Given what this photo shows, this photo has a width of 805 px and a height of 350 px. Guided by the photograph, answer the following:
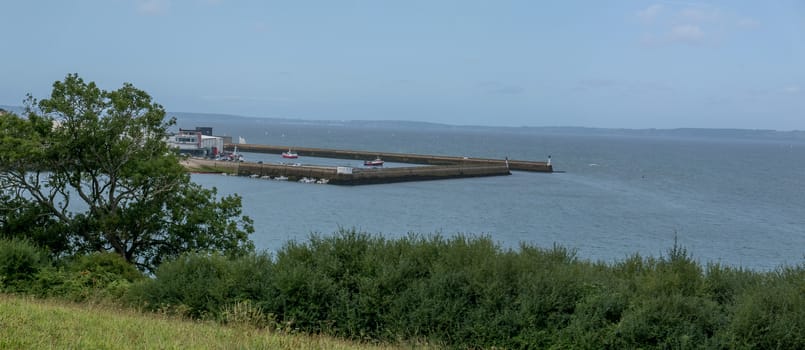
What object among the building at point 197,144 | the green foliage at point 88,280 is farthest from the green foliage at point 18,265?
the building at point 197,144

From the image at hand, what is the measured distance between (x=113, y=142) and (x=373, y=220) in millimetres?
28213

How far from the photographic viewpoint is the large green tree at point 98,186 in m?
21.5

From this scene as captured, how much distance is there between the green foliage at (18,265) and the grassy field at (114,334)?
4.83 metres

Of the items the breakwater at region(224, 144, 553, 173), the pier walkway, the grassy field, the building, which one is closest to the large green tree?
the grassy field

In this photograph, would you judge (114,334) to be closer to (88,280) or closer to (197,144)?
(88,280)

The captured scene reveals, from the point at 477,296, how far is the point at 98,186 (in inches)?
589

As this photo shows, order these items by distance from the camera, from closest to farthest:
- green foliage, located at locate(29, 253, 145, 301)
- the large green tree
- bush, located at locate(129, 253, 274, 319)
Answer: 1. bush, located at locate(129, 253, 274, 319)
2. green foliage, located at locate(29, 253, 145, 301)
3. the large green tree

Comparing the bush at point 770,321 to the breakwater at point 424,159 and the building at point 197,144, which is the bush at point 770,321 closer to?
the breakwater at point 424,159

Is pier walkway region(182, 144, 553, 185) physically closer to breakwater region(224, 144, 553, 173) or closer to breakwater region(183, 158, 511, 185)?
breakwater region(183, 158, 511, 185)

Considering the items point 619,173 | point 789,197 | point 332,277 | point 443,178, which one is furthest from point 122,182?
point 619,173

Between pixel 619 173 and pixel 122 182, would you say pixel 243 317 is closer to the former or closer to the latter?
pixel 122 182

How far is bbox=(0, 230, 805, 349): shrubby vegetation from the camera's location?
963 centimetres

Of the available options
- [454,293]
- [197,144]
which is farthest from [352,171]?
[454,293]

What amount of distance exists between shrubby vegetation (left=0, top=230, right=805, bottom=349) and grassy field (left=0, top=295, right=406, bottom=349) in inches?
47.2
